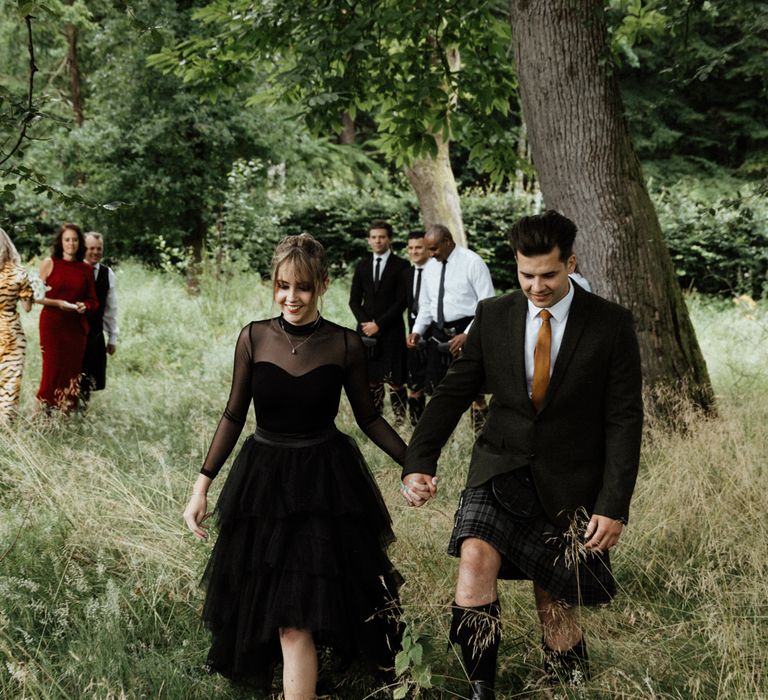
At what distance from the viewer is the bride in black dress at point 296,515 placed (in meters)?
3.14

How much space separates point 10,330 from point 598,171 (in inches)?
214

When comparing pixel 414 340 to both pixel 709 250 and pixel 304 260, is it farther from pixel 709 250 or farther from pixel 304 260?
pixel 709 250

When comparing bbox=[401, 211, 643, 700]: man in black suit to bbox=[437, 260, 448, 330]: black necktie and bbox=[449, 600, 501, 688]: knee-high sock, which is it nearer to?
bbox=[449, 600, 501, 688]: knee-high sock

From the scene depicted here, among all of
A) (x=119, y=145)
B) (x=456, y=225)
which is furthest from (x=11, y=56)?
(x=456, y=225)

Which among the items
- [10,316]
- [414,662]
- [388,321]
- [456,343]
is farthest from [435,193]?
[414,662]

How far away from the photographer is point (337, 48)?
773 cm

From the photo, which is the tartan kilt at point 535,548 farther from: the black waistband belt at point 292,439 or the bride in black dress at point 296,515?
the black waistband belt at point 292,439

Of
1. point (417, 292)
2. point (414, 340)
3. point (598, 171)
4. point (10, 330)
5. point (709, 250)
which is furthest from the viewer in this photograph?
point (709, 250)

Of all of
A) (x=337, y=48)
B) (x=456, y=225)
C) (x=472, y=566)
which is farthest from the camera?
(x=456, y=225)

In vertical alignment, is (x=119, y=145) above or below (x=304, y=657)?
above

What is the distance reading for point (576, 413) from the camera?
3.05 meters

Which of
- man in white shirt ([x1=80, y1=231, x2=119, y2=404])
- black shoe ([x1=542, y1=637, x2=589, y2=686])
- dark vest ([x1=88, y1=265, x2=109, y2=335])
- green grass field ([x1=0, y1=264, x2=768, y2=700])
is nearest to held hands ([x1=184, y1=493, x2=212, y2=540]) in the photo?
green grass field ([x1=0, y1=264, x2=768, y2=700])

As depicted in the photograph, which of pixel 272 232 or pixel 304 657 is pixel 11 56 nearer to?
pixel 272 232

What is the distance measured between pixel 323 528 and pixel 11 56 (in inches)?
778
